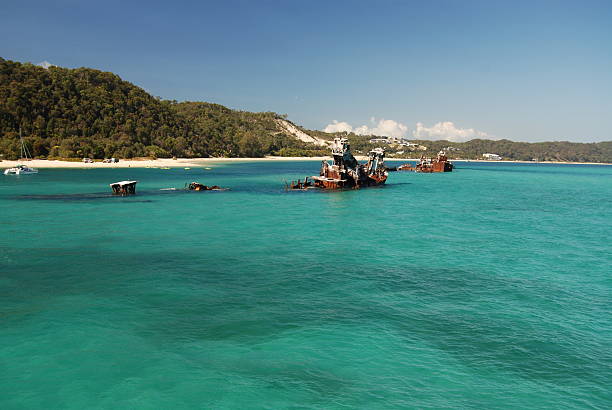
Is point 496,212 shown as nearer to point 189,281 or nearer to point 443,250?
point 443,250

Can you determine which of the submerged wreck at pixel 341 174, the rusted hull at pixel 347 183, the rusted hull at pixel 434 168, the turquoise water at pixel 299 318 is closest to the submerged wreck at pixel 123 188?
the turquoise water at pixel 299 318

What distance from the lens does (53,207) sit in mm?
53656

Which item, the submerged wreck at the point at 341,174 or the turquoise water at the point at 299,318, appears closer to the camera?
the turquoise water at the point at 299,318

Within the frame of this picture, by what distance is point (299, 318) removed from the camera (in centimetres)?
1920

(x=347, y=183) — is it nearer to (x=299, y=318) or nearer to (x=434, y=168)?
(x=299, y=318)

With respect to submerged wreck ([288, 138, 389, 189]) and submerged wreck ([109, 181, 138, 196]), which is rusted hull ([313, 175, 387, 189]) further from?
submerged wreck ([109, 181, 138, 196])

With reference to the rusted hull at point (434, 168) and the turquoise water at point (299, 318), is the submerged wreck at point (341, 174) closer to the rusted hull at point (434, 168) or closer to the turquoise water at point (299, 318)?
the turquoise water at point (299, 318)

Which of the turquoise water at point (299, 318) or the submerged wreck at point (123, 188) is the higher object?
→ the submerged wreck at point (123, 188)

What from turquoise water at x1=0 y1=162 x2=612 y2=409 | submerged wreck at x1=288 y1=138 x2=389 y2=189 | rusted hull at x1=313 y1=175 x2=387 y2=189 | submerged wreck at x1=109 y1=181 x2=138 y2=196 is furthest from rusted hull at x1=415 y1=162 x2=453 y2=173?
turquoise water at x1=0 y1=162 x2=612 y2=409

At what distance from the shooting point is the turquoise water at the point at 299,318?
13.6 m

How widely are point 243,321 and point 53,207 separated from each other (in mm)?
46568

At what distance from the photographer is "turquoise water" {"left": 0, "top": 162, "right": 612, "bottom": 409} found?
1356cm

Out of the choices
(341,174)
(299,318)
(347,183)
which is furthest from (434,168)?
(299,318)

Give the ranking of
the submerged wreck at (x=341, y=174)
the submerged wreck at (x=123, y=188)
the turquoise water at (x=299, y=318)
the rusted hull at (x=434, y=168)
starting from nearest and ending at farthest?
1. the turquoise water at (x=299, y=318)
2. the submerged wreck at (x=123, y=188)
3. the submerged wreck at (x=341, y=174)
4. the rusted hull at (x=434, y=168)
